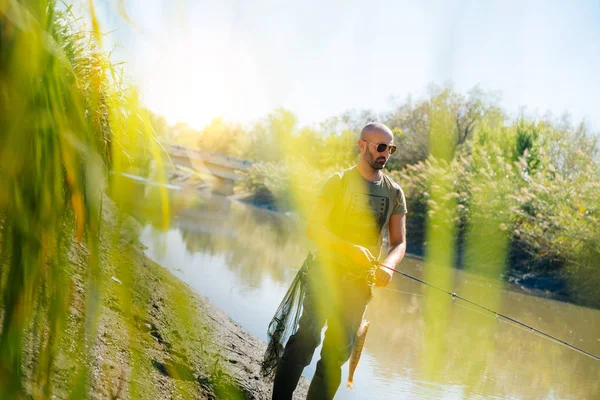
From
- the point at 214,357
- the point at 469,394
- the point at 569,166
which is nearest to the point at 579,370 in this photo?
the point at 469,394

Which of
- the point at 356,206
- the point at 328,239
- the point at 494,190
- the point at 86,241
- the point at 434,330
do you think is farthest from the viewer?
the point at 494,190

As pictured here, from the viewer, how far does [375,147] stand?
157 inches

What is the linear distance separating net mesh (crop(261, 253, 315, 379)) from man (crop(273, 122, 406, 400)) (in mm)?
207

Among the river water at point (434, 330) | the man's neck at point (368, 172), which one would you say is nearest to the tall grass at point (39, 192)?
the river water at point (434, 330)

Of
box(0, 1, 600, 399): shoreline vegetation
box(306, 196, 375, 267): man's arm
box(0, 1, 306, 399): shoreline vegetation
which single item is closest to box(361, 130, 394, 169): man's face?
box(306, 196, 375, 267): man's arm

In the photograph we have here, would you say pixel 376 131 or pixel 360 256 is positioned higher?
pixel 376 131

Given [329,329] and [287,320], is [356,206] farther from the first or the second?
[287,320]

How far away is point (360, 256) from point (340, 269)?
200 millimetres

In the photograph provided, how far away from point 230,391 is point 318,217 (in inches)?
54.8

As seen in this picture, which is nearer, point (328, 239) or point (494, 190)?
point (328, 239)

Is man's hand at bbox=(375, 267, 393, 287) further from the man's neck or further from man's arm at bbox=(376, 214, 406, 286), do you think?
the man's neck

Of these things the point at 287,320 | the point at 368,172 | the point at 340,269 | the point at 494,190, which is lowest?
the point at 287,320

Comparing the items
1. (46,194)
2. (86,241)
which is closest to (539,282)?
(86,241)

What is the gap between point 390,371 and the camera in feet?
23.6
